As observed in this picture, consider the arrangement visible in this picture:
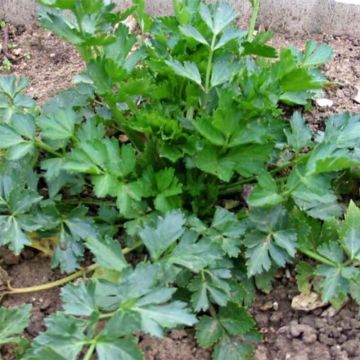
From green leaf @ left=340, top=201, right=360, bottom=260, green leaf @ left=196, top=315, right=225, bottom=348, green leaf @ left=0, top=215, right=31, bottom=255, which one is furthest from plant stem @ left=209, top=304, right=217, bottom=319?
green leaf @ left=0, top=215, right=31, bottom=255

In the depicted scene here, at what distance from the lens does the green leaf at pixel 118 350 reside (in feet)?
4.66

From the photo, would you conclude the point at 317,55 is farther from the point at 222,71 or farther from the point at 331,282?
the point at 331,282

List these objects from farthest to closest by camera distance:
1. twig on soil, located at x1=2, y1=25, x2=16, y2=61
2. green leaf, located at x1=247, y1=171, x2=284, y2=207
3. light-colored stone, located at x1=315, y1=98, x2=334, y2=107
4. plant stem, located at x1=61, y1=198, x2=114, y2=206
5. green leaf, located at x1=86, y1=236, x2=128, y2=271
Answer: twig on soil, located at x1=2, y1=25, x2=16, y2=61, light-colored stone, located at x1=315, y1=98, x2=334, y2=107, plant stem, located at x1=61, y1=198, x2=114, y2=206, green leaf, located at x1=247, y1=171, x2=284, y2=207, green leaf, located at x1=86, y1=236, x2=128, y2=271

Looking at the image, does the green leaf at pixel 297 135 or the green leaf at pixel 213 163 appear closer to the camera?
the green leaf at pixel 213 163

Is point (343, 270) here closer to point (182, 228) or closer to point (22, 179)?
point (182, 228)

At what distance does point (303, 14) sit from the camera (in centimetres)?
260

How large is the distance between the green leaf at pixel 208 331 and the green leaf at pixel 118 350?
30 cm

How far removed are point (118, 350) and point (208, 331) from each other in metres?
0.33

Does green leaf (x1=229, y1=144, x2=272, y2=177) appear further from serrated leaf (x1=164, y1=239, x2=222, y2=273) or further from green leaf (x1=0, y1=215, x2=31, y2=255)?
green leaf (x1=0, y1=215, x2=31, y2=255)

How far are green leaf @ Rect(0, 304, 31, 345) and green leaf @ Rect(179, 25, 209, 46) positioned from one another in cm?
72

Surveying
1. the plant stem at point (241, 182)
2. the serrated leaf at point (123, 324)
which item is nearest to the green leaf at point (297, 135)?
the plant stem at point (241, 182)

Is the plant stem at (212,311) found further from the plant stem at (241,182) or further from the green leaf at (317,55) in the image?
the green leaf at (317,55)

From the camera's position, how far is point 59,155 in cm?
186

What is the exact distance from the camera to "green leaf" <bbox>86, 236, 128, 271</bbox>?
1.58m
